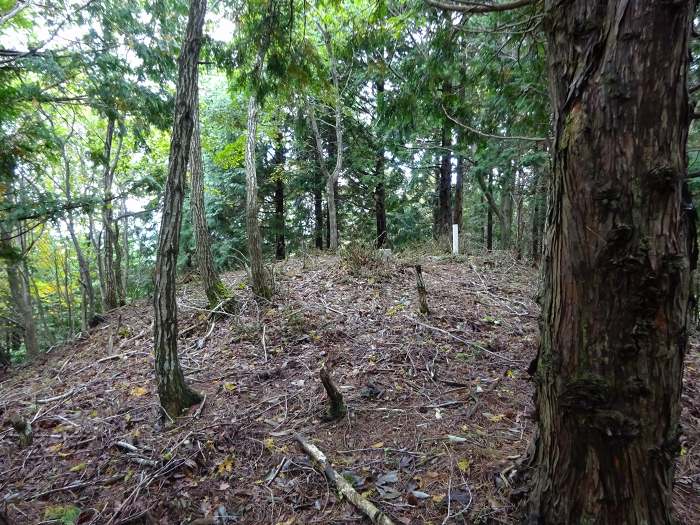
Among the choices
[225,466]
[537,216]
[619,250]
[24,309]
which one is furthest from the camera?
[537,216]

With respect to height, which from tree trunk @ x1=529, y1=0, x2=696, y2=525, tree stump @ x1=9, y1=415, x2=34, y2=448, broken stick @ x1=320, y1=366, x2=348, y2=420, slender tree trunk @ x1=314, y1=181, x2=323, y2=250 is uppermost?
slender tree trunk @ x1=314, y1=181, x2=323, y2=250

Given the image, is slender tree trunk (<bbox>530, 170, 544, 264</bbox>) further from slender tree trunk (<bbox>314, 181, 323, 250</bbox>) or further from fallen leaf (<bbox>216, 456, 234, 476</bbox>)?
fallen leaf (<bbox>216, 456, 234, 476</bbox>)

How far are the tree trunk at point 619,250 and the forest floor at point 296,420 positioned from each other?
0.79m

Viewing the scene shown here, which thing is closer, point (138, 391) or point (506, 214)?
point (138, 391)

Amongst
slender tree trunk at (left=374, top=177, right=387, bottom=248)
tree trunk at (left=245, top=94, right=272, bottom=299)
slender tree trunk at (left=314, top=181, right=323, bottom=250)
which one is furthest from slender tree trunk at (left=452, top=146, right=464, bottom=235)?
tree trunk at (left=245, top=94, right=272, bottom=299)

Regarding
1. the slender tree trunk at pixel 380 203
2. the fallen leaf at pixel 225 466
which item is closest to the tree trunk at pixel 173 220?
the fallen leaf at pixel 225 466

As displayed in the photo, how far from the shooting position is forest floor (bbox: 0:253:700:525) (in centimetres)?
244

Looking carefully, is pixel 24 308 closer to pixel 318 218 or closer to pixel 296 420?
pixel 318 218

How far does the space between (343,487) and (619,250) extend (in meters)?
2.24

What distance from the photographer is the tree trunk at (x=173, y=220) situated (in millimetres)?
3520

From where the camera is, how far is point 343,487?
2.44 meters

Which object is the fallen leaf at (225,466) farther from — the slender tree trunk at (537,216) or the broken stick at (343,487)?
the slender tree trunk at (537,216)

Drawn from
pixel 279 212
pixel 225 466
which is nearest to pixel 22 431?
pixel 225 466

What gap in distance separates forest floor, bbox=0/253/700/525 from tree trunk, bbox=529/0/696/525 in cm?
79
